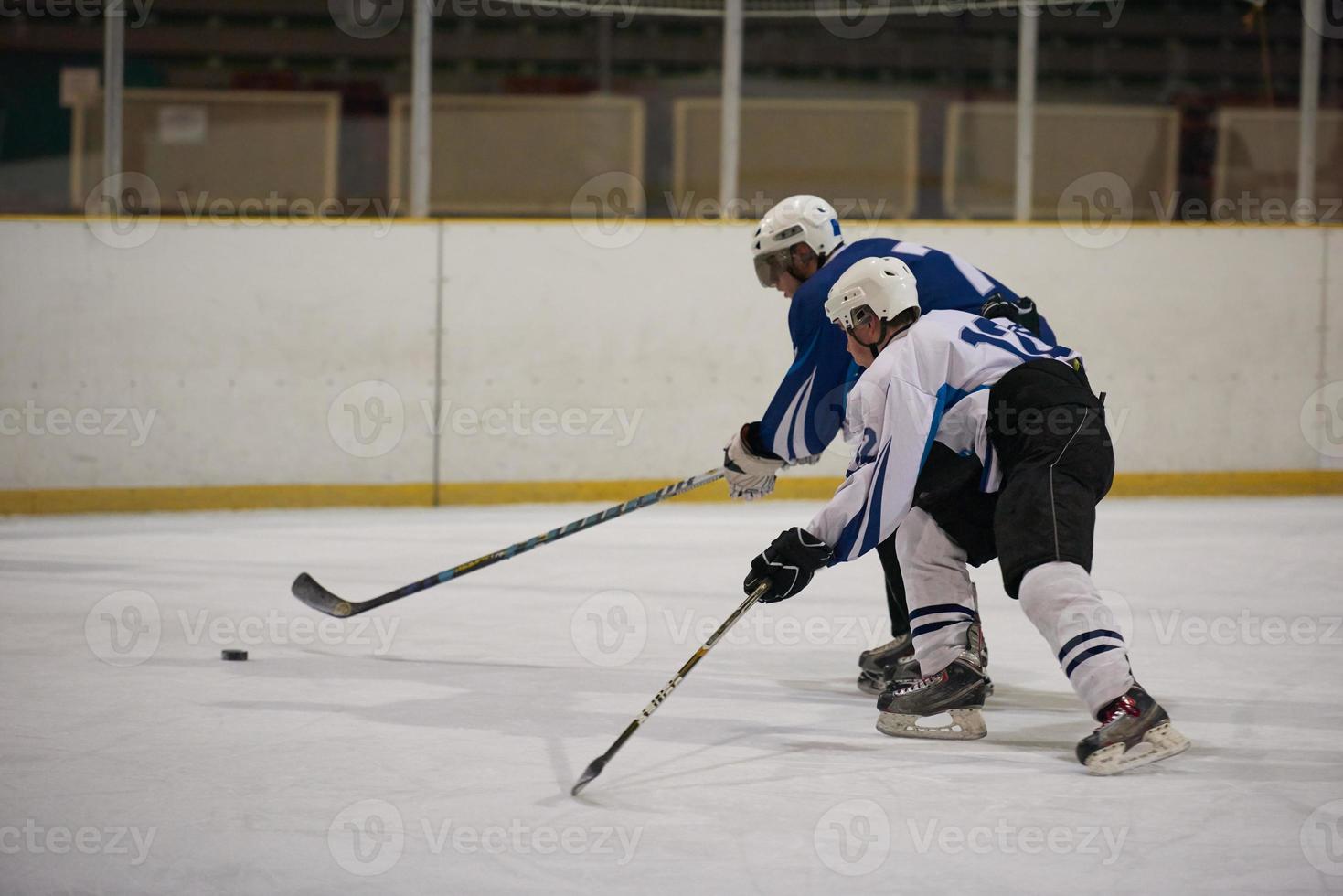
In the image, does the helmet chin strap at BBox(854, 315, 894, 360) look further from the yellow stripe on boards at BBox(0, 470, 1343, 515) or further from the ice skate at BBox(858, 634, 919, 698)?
the yellow stripe on boards at BBox(0, 470, 1343, 515)

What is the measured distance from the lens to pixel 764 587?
2936 millimetres

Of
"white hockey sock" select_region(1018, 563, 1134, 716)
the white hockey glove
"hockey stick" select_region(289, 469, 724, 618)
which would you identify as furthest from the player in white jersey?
"hockey stick" select_region(289, 469, 724, 618)

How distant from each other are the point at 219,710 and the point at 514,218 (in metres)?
4.22

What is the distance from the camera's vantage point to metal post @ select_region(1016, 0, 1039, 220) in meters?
7.21

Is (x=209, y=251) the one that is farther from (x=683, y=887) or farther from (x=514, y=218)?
(x=683, y=887)

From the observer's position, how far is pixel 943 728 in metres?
3.14

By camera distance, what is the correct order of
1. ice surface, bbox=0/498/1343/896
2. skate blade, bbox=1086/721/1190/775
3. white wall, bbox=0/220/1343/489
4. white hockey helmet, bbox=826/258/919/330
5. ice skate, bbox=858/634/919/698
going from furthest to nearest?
white wall, bbox=0/220/1343/489 < ice skate, bbox=858/634/919/698 < white hockey helmet, bbox=826/258/919/330 < skate blade, bbox=1086/721/1190/775 < ice surface, bbox=0/498/1343/896

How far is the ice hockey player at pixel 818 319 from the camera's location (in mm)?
3473

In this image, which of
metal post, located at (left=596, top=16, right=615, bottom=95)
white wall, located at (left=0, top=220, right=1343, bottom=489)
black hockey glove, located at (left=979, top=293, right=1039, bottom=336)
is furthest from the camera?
metal post, located at (left=596, top=16, right=615, bottom=95)

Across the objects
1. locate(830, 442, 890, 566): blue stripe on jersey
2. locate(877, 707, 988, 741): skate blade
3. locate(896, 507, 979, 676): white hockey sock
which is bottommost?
locate(877, 707, 988, 741): skate blade

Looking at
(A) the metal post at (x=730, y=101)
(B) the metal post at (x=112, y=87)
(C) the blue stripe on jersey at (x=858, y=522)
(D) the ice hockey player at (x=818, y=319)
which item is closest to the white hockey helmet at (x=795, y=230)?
(D) the ice hockey player at (x=818, y=319)

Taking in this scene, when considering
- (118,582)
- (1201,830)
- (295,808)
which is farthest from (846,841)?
(118,582)

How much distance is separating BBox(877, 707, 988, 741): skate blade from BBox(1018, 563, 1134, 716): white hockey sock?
334 millimetres

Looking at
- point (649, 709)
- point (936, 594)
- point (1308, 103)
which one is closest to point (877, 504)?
point (936, 594)
